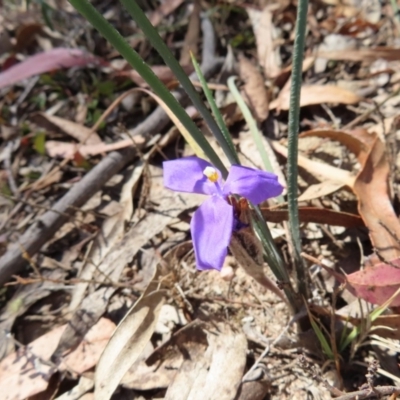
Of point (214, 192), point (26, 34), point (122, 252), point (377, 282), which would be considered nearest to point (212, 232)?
point (214, 192)

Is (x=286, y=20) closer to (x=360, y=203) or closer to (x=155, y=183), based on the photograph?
(x=155, y=183)

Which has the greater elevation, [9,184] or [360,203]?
[9,184]

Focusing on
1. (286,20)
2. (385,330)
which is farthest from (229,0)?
(385,330)

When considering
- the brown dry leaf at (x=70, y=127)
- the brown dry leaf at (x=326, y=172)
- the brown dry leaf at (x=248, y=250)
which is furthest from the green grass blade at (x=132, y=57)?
the brown dry leaf at (x=70, y=127)

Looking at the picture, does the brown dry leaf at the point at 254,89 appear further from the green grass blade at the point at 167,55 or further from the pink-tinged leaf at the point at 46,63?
the green grass blade at the point at 167,55

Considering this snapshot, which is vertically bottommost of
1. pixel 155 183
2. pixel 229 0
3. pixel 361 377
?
pixel 361 377

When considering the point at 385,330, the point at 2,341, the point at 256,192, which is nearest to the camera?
the point at 256,192

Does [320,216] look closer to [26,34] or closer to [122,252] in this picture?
[122,252]
